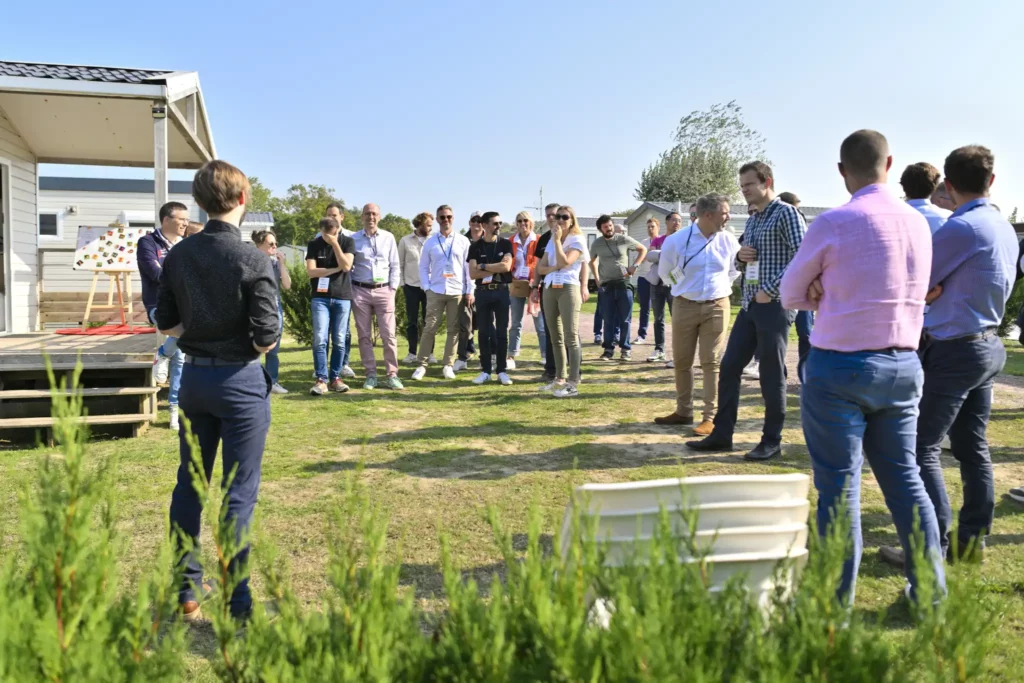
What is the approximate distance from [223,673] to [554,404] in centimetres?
666

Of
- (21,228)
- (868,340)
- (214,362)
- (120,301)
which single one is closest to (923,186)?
(868,340)

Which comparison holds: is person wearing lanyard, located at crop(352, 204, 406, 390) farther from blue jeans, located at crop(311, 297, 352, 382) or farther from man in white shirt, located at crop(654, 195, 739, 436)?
man in white shirt, located at crop(654, 195, 739, 436)

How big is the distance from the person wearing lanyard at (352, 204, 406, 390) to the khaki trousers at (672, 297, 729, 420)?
3.68 m

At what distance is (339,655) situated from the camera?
1705 mm

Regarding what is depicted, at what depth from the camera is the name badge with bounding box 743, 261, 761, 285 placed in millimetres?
5688

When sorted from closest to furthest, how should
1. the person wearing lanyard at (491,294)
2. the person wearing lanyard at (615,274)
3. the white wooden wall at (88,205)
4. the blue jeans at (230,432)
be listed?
the blue jeans at (230,432) < the person wearing lanyard at (491,294) < the person wearing lanyard at (615,274) < the white wooden wall at (88,205)

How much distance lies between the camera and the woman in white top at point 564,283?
26.9ft

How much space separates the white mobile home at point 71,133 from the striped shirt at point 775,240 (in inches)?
231

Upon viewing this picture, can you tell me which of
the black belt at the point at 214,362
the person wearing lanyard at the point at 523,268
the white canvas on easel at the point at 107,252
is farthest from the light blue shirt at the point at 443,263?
the black belt at the point at 214,362

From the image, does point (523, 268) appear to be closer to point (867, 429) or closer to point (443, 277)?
point (443, 277)

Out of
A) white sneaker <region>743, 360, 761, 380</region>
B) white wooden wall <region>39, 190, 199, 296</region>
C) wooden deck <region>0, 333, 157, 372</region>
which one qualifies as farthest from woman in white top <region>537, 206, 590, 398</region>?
white wooden wall <region>39, 190, 199, 296</region>

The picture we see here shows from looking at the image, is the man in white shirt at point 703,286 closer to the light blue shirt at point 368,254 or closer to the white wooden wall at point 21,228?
the light blue shirt at point 368,254

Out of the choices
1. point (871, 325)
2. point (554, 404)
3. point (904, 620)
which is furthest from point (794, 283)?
point (554, 404)

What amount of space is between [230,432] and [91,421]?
13.8 ft
